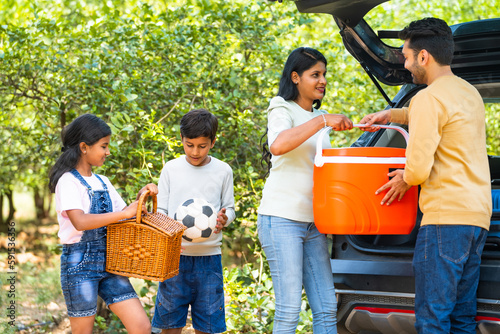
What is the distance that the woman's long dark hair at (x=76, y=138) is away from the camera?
10.1ft

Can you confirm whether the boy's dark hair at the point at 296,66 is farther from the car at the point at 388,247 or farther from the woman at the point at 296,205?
the car at the point at 388,247

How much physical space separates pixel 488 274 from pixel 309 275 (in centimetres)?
86

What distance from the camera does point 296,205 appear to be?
114 inches

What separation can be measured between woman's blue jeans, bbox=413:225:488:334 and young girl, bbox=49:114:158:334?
136cm

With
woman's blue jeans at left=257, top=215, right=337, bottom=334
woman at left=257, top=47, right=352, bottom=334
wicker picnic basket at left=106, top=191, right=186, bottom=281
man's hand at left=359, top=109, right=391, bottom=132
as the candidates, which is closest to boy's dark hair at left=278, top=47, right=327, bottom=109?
woman at left=257, top=47, right=352, bottom=334

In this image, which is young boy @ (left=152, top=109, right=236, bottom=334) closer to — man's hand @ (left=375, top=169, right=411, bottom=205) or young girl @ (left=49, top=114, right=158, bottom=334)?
young girl @ (left=49, top=114, right=158, bottom=334)

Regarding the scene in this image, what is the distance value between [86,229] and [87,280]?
0.88 ft

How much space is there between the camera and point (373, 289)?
3016 mm

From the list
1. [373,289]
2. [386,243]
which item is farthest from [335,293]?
[386,243]

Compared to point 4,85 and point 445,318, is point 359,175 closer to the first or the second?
point 445,318

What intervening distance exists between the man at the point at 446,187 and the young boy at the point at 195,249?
1215 mm

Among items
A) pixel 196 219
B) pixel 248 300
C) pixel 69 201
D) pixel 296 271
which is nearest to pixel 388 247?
pixel 296 271

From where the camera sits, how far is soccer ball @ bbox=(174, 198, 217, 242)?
10.5 ft

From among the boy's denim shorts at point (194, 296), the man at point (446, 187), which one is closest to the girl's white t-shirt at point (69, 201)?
the boy's denim shorts at point (194, 296)
